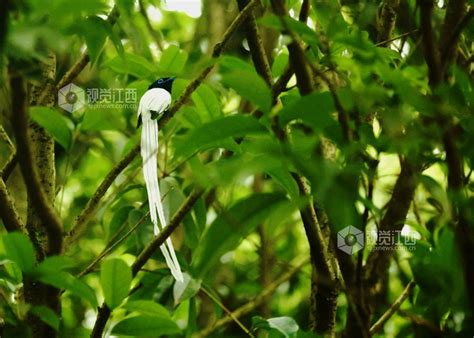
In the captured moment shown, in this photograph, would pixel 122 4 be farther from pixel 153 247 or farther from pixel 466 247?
pixel 466 247

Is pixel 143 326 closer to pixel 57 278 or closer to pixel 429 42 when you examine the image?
pixel 57 278

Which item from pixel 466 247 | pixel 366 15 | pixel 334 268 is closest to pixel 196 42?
pixel 334 268

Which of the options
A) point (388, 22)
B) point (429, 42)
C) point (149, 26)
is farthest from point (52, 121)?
point (149, 26)

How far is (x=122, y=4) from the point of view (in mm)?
693

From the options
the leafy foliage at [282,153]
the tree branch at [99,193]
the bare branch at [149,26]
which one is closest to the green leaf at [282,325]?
the leafy foliage at [282,153]

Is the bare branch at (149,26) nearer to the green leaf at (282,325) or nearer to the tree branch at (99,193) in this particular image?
the tree branch at (99,193)

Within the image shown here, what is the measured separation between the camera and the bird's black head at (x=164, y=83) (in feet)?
2.93

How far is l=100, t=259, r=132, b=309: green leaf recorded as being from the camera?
27.6 inches

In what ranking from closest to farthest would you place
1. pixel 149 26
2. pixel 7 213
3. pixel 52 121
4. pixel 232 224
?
pixel 232 224 → pixel 52 121 → pixel 7 213 → pixel 149 26

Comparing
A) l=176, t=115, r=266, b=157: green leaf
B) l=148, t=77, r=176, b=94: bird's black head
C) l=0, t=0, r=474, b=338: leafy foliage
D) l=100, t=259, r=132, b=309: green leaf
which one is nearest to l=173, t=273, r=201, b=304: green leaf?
l=0, t=0, r=474, b=338: leafy foliage

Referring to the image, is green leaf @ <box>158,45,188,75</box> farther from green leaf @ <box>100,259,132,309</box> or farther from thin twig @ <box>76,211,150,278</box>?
green leaf @ <box>100,259,132,309</box>

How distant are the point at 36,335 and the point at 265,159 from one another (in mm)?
444

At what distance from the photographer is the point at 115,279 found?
71 centimetres

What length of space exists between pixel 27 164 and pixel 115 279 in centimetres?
19
